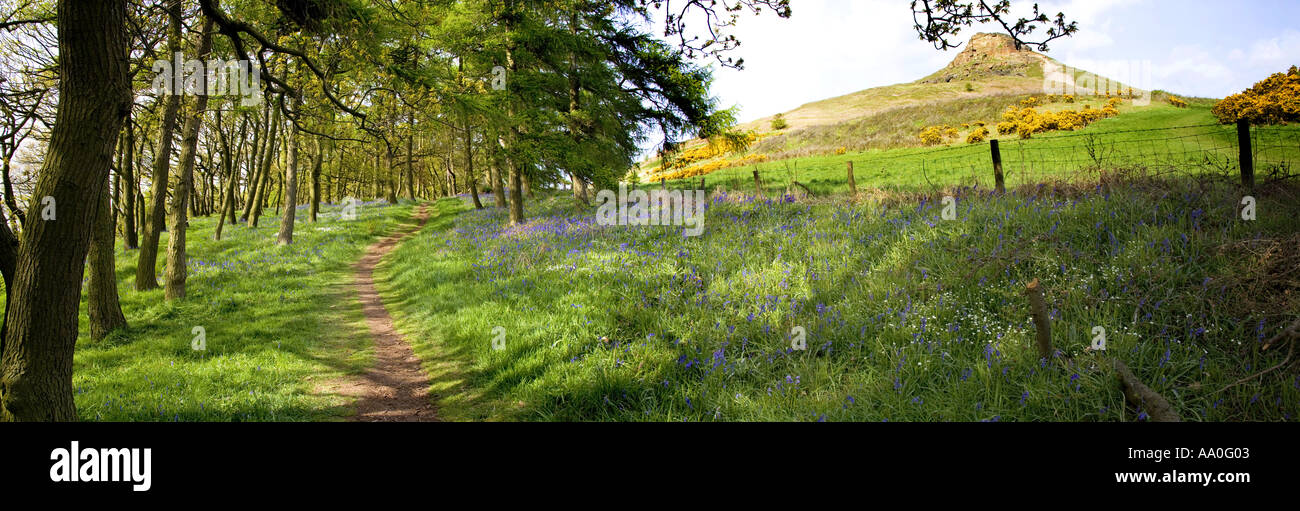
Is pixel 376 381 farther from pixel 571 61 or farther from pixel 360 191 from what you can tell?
pixel 360 191

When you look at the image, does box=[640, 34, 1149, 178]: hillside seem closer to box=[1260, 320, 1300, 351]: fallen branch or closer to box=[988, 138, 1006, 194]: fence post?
box=[988, 138, 1006, 194]: fence post

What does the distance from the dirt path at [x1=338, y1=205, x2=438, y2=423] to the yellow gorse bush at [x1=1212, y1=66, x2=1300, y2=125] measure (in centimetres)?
1599

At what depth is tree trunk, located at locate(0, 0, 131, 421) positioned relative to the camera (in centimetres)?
372

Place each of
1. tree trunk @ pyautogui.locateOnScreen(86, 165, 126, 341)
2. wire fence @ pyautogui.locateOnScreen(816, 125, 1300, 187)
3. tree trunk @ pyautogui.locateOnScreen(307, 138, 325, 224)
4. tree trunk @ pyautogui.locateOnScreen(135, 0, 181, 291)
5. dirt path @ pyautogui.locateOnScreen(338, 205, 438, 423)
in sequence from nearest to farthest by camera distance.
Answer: dirt path @ pyautogui.locateOnScreen(338, 205, 438, 423) → tree trunk @ pyautogui.locateOnScreen(86, 165, 126, 341) → wire fence @ pyautogui.locateOnScreen(816, 125, 1300, 187) → tree trunk @ pyautogui.locateOnScreen(135, 0, 181, 291) → tree trunk @ pyautogui.locateOnScreen(307, 138, 325, 224)

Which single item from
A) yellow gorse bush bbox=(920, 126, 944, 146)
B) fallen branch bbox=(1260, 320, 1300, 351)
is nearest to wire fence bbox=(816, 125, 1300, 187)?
yellow gorse bush bbox=(920, 126, 944, 146)

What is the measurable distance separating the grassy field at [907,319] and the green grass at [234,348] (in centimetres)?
129

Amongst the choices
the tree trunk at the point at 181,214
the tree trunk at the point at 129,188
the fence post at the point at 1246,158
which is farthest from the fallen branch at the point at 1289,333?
the tree trunk at the point at 129,188

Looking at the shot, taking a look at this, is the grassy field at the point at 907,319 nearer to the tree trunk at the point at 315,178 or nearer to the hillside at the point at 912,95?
the tree trunk at the point at 315,178

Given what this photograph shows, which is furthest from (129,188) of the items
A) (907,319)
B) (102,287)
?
(907,319)

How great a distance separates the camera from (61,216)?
3777 millimetres

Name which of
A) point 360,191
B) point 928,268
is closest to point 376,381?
point 928,268

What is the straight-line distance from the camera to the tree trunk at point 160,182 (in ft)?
32.3

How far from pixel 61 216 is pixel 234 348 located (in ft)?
14.3
